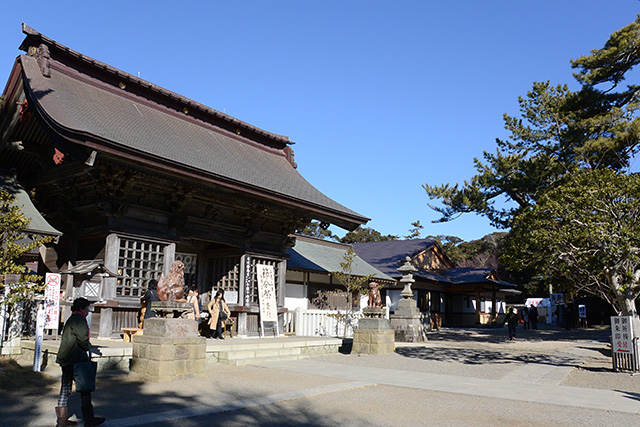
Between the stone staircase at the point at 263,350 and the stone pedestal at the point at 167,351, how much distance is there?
2063mm

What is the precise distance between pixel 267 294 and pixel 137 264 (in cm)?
430

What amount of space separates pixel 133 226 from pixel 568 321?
2930 cm

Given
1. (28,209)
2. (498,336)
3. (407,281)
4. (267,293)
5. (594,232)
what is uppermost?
(28,209)

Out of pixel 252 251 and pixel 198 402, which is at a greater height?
pixel 252 251

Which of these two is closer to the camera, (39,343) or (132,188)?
(39,343)

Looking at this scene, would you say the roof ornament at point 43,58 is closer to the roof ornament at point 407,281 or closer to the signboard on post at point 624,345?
the roof ornament at point 407,281

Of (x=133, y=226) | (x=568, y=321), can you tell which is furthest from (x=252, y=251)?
(x=568, y=321)

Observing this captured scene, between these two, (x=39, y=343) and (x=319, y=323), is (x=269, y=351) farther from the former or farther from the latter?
(x=319, y=323)

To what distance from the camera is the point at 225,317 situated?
13828 millimetres

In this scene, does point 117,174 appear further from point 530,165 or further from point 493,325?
point 493,325

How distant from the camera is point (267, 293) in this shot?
1549 cm

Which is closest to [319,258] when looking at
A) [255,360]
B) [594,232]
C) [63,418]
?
[255,360]

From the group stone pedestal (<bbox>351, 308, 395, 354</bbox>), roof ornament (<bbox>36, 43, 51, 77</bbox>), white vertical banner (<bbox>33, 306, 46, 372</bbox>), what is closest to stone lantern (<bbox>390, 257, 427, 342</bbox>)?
stone pedestal (<bbox>351, 308, 395, 354</bbox>)

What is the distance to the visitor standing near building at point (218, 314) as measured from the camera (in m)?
13.7
